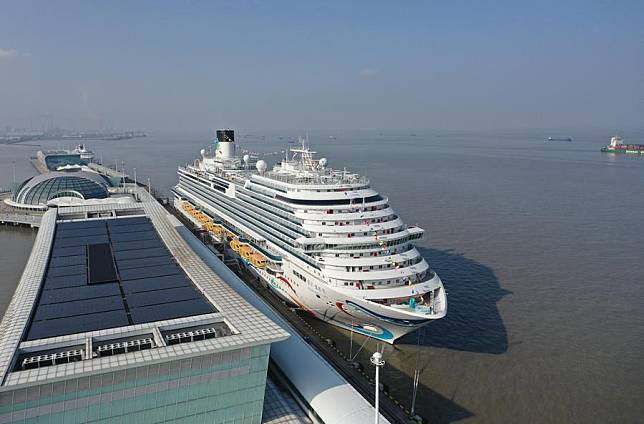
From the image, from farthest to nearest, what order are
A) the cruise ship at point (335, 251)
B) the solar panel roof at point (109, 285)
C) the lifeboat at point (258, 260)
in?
the lifeboat at point (258, 260), the cruise ship at point (335, 251), the solar panel roof at point (109, 285)

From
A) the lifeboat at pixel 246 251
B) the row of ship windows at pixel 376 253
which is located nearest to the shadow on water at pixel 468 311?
the row of ship windows at pixel 376 253

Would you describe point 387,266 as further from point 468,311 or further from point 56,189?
point 56,189

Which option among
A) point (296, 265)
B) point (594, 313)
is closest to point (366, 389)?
point (296, 265)

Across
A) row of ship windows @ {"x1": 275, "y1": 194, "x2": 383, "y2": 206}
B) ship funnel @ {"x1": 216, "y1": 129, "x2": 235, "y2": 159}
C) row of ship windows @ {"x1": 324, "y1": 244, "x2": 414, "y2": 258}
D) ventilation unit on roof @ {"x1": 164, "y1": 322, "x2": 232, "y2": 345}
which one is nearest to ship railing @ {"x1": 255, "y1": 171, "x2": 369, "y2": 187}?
row of ship windows @ {"x1": 275, "y1": 194, "x2": 383, "y2": 206}

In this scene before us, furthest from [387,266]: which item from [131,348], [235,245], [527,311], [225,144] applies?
[225,144]

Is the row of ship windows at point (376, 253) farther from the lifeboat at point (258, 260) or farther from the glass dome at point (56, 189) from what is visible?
the glass dome at point (56, 189)

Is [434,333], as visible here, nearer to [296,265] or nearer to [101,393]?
[296,265]
